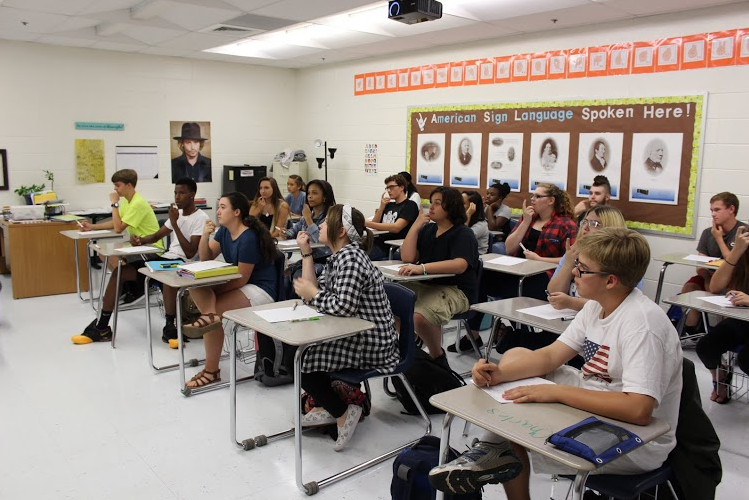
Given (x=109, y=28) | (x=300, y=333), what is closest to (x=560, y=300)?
(x=300, y=333)

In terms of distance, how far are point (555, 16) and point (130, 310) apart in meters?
4.81

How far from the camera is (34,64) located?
287 inches

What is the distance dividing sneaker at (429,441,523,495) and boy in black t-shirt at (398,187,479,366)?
1767 millimetres

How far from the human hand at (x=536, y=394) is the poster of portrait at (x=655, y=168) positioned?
4121 mm

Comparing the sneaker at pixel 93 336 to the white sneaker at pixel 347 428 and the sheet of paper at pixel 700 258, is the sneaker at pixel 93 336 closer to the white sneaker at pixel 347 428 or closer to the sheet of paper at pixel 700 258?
the white sneaker at pixel 347 428

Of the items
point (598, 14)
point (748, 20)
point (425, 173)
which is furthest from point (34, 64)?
point (748, 20)

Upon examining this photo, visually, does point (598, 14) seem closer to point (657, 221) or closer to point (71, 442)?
point (657, 221)

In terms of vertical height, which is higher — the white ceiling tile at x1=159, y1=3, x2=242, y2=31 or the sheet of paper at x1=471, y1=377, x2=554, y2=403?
the white ceiling tile at x1=159, y1=3, x2=242, y2=31

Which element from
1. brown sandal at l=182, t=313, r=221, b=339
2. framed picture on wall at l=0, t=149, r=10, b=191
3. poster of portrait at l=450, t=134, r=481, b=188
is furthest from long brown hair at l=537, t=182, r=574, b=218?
framed picture on wall at l=0, t=149, r=10, b=191

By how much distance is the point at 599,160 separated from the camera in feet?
19.0

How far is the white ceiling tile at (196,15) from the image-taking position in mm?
5500

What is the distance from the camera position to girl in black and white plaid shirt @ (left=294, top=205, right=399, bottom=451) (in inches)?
113

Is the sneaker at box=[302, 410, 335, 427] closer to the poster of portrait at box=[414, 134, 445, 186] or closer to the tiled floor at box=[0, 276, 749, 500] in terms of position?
the tiled floor at box=[0, 276, 749, 500]

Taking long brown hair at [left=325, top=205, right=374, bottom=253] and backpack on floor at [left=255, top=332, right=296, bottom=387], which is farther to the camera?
backpack on floor at [left=255, top=332, right=296, bottom=387]
